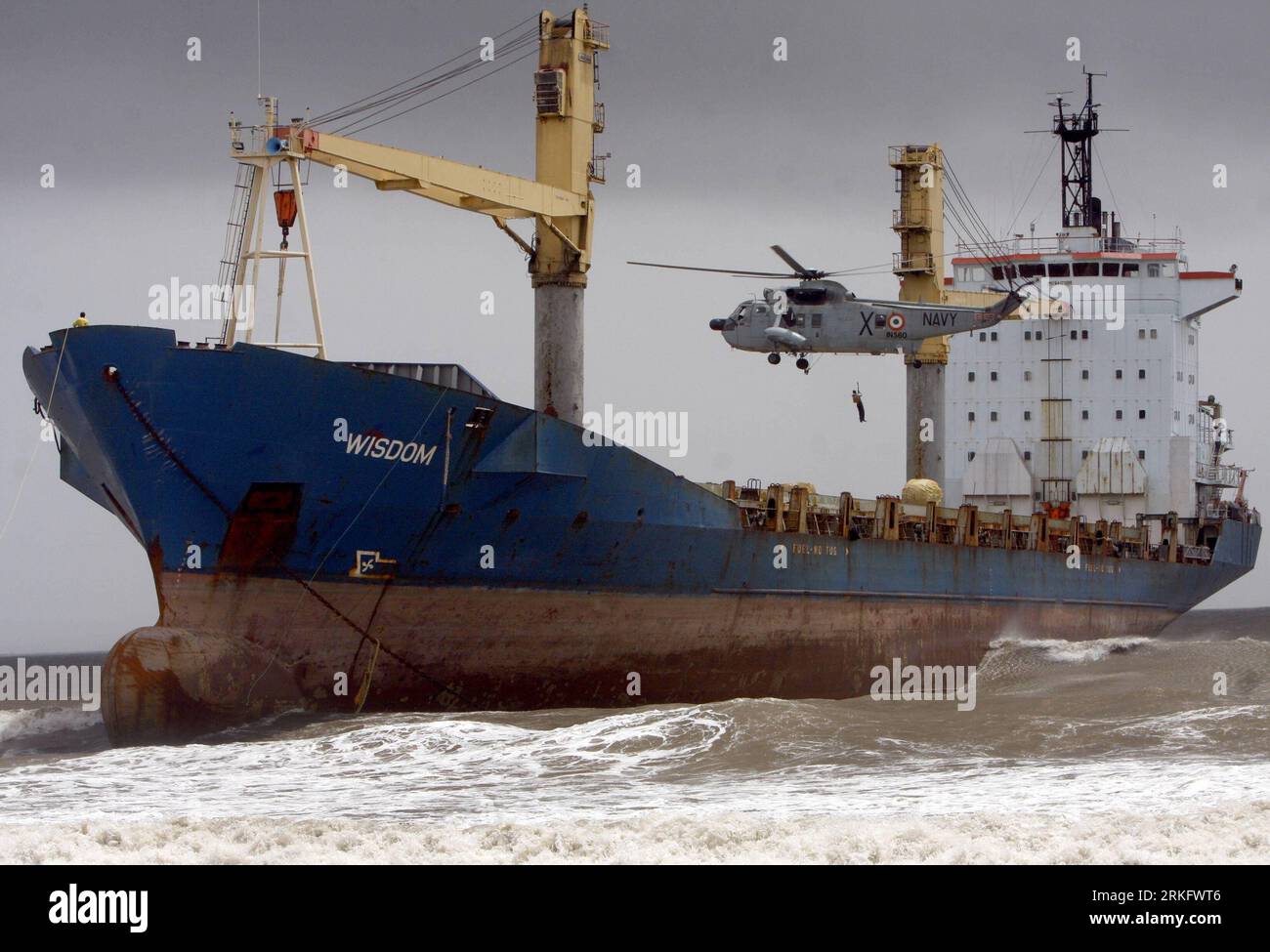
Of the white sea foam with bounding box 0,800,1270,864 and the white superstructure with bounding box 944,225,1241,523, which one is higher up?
the white superstructure with bounding box 944,225,1241,523

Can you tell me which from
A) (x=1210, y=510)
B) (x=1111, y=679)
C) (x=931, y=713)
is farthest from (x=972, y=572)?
(x=1210, y=510)

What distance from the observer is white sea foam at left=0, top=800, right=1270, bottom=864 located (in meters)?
12.5

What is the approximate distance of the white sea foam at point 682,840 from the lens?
12.5 m

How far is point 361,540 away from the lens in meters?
19.9

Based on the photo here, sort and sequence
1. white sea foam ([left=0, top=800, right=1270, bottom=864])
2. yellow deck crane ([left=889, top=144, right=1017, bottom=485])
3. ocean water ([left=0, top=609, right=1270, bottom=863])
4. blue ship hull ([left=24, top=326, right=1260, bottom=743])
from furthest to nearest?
yellow deck crane ([left=889, top=144, right=1017, bottom=485]) → blue ship hull ([left=24, top=326, right=1260, bottom=743]) → ocean water ([left=0, top=609, right=1270, bottom=863]) → white sea foam ([left=0, top=800, right=1270, bottom=864])

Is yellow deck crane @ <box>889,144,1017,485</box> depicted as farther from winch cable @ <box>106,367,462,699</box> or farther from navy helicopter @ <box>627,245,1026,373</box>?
winch cable @ <box>106,367,462,699</box>

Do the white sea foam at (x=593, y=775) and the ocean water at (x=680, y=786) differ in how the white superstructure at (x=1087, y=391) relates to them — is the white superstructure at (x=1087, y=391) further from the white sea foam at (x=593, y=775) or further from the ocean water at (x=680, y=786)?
the white sea foam at (x=593, y=775)

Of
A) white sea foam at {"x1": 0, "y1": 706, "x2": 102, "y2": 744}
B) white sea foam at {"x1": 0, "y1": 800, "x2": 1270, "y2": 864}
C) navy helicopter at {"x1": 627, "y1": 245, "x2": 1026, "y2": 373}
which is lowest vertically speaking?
white sea foam at {"x1": 0, "y1": 706, "x2": 102, "y2": 744}

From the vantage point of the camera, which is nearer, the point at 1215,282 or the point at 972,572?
the point at 972,572

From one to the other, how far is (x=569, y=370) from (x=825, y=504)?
560 cm

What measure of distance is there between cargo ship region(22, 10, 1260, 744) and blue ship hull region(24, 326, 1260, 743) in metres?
0.03

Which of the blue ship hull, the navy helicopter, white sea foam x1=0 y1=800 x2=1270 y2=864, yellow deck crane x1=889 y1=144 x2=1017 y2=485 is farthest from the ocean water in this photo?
yellow deck crane x1=889 y1=144 x2=1017 y2=485
